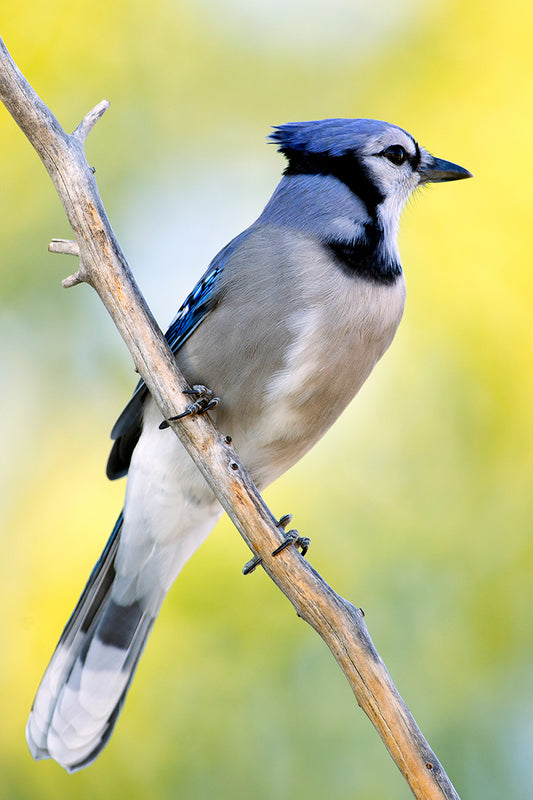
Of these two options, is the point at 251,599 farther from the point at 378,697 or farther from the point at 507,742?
the point at 378,697

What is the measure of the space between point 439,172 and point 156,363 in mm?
1206

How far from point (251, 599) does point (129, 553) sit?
3.39 ft

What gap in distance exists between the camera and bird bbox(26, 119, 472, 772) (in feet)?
7.71

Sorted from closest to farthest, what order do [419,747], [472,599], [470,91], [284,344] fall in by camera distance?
1. [419,747]
2. [284,344]
3. [472,599]
4. [470,91]

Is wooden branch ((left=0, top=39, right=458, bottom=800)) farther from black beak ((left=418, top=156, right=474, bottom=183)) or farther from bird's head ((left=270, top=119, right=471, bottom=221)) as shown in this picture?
black beak ((left=418, top=156, right=474, bottom=183))

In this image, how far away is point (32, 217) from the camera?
4426 millimetres

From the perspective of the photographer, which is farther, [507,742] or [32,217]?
[32,217]

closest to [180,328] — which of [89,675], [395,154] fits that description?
[395,154]

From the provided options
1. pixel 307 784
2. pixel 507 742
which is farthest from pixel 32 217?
pixel 507 742

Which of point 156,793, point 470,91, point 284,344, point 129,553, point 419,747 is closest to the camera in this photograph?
point 419,747

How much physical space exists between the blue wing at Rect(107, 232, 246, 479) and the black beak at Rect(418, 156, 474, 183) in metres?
0.62

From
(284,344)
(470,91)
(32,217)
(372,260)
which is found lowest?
(284,344)

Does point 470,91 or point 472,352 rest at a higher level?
point 470,91

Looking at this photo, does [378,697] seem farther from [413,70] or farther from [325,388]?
[413,70]
